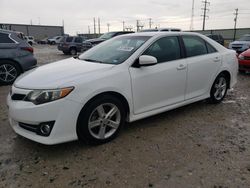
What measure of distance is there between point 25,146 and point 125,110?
4.77 ft

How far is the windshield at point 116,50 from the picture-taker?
3.54 metres

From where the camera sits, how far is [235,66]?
5.12m

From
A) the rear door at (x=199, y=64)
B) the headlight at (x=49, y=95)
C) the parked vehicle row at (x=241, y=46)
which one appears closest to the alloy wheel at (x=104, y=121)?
the headlight at (x=49, y=95)

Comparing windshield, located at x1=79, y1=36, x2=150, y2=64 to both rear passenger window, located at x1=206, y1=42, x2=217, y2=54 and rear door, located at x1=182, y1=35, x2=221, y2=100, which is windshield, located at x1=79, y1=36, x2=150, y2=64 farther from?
rear passenger window, located at x1=206, y1=42, x2=217, y2=54

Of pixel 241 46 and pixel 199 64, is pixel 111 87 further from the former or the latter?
pixel 241 46

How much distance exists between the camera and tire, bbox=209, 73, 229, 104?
477cm

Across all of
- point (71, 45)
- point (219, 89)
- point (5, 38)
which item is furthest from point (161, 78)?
point (71, 45)

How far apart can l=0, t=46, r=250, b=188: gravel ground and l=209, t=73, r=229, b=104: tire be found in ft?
2.85

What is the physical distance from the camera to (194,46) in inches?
171

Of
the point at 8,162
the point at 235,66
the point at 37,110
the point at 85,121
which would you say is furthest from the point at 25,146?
the point at 235,66

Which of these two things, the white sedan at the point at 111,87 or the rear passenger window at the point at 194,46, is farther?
the rear passenger window at the point at 194,46

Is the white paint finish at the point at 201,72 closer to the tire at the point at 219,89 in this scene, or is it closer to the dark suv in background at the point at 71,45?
the tire at the point at 219,89

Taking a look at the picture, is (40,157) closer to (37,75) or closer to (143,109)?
(37,75)

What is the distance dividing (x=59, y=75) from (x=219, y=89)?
11.2ft
